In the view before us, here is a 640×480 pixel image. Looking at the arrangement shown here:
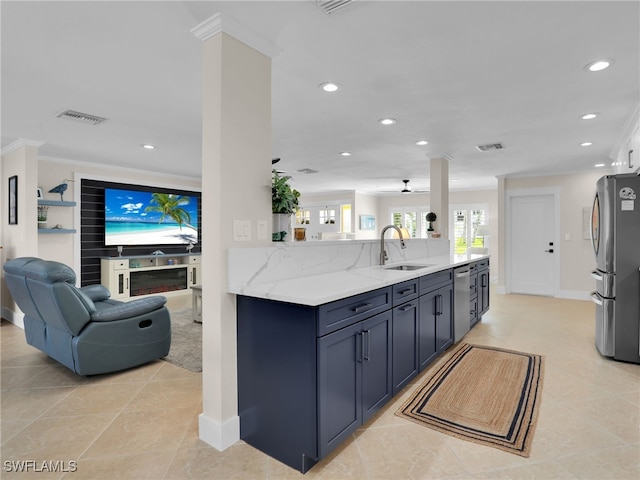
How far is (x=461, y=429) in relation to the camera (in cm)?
220

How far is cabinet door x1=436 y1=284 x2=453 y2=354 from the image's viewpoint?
10.4ft

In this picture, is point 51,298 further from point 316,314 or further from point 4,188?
point 4,188

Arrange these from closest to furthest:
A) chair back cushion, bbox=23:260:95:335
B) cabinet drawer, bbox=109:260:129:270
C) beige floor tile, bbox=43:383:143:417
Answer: beige floor tile, bbox=43:383:143:417, chair back cushion, bbox=23:260:95:335, cabinet drawer, bbox=109:260:129:270

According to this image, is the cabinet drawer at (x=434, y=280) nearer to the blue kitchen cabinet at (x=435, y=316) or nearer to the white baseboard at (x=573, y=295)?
the blue kitchen cabinet at (x=435, y=316)

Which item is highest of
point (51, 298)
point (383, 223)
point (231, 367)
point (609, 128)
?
point (609, 128)

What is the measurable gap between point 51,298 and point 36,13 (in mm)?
1936

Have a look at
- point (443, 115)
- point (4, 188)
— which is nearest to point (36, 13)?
point (443, 115)

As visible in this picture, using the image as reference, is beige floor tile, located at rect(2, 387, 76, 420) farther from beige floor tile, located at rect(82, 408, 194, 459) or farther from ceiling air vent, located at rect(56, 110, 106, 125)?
ceiling air vent, located at rect(56, 110, 106, 125)

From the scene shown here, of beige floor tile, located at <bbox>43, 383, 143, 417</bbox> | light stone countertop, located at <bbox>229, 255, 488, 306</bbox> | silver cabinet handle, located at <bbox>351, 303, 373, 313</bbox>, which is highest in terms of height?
light stone countertop, located at <bbox>229, 255, 488, 306</bbox>

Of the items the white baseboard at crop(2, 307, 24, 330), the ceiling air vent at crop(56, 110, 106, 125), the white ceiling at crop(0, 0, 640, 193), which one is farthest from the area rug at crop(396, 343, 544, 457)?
the white baseboard at crop(2, 307, 24, 330)

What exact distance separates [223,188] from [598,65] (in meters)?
2.68

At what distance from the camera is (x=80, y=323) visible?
2820mm

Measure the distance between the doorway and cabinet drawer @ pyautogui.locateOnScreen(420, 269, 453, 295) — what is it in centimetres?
439

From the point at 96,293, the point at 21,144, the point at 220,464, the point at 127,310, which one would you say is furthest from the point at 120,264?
the point at 220,464
